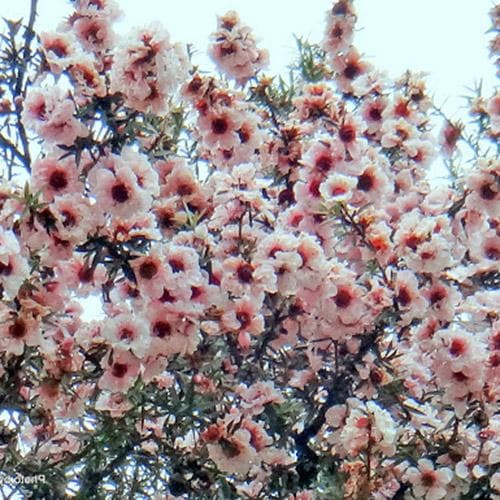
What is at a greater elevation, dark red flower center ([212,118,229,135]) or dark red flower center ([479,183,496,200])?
dark red flower center ([212,118,229,135])

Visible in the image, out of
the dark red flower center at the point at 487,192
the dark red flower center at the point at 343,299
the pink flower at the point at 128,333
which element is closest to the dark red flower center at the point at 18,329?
the pink flower at the point at 128,333

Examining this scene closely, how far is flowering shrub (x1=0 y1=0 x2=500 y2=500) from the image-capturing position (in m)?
1.97

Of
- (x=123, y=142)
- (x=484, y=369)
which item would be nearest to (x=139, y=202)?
(x=123, y=142)

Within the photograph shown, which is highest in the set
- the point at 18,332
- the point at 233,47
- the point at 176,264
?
the point at 233,47

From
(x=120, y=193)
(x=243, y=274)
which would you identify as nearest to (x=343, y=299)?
(x=243, y=274)

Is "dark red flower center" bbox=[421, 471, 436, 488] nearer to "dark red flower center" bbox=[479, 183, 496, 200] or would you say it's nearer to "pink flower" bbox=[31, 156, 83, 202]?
"dark red flower center" bbox=[479, 183, 496, 200]

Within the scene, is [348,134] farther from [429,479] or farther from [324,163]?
[429,479]

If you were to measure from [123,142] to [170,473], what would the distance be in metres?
0.72

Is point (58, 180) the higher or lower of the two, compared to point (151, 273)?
higher

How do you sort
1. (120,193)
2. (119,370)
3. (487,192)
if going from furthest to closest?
(487,192)
(119,370)
(120,193)

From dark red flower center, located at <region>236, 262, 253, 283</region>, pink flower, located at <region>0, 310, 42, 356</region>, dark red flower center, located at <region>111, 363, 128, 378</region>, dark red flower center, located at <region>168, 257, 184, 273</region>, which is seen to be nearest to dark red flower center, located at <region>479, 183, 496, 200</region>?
dark red flower center, located at <region>236, 262, 253, 283</region>

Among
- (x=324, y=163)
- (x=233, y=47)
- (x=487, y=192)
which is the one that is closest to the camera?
(x=487, y=192)

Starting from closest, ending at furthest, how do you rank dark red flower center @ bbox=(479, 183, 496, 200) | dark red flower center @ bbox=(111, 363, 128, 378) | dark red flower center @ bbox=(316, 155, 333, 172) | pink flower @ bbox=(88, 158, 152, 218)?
pink flower @ bbox=(88, 158, 152, 218)
dark red flower center @ bbox=(111, 363, 128, 378)
dark red flower center @ bbox=(479, 183, 496, 200)
dark red flower center @ bbox=(316, 155, 333, 172)

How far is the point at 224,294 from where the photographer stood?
81.2 inches
